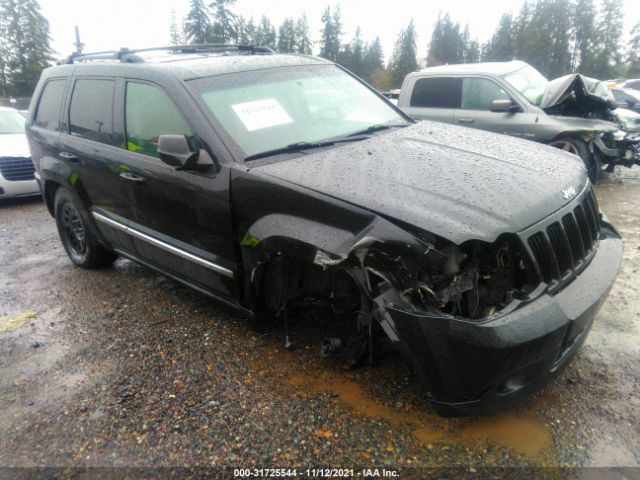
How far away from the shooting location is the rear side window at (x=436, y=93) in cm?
787

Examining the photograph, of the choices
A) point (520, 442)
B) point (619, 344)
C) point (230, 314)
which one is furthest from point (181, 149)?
point (619, 344)

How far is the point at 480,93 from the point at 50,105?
5909 mm

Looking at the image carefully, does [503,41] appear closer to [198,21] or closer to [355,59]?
[355,59]

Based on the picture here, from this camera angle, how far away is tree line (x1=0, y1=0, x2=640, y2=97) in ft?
167

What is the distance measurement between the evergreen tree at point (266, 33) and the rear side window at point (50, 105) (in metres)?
68.4

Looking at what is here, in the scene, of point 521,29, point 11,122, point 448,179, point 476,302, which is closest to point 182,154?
point 448,179

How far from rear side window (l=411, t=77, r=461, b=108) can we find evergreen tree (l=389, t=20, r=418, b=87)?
64043 millimetres

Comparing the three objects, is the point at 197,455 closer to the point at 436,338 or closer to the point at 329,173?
the point at 436,338

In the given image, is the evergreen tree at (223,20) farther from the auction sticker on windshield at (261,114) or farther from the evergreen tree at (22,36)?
the auction sticker on windshield at (261,114)

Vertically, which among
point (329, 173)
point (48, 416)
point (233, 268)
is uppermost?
point (329, 173)

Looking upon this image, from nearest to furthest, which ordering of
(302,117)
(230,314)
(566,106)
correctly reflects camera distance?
(302,117)
(230,314)
(566,106)

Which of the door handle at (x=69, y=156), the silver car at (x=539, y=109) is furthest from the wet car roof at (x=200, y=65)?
the silver car at (x=539, y=109)

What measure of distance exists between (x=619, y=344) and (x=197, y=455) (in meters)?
2.65

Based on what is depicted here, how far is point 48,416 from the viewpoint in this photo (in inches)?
110
